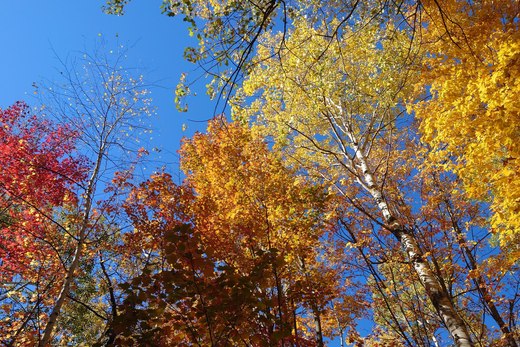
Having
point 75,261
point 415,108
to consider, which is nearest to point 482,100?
point 415,108

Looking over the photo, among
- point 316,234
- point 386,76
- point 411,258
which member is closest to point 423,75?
point 386,76

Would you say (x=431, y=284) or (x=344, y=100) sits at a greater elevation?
(x=344, y=100)

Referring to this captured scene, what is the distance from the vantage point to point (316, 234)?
28.5 ft

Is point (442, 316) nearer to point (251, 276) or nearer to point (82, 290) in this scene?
point (251, 276)

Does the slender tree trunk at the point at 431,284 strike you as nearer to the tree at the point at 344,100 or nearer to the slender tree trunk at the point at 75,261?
the tree at the point at 344,100

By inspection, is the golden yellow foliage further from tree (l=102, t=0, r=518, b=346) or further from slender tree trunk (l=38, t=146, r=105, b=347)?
slender tree trunk (l=38, t=146, r=105, b=347)

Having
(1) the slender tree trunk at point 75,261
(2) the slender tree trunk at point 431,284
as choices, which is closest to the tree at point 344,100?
(2) the slender tree trunk at point 431,284

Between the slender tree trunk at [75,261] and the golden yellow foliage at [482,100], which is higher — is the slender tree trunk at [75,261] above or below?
below

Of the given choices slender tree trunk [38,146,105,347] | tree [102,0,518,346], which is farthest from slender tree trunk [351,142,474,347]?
slender tree trunk [38,146,105,347]

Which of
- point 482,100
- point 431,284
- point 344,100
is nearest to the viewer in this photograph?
point 431,284

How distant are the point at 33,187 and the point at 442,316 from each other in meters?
9.52

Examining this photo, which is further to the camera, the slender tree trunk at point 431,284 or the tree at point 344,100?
the tree at point 344,100

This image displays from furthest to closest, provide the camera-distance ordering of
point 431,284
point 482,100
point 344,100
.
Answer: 1. point 344,100
2. point 482,100
3. point 431,284

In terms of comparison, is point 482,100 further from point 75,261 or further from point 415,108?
point 75,261
